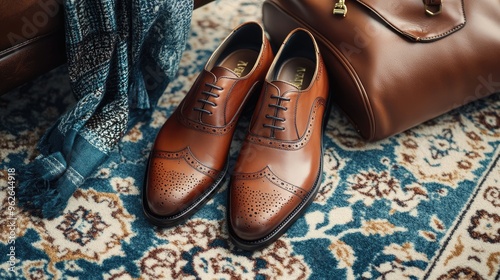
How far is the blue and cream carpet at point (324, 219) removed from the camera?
869 millimetres

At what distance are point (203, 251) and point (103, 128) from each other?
0.32 meters

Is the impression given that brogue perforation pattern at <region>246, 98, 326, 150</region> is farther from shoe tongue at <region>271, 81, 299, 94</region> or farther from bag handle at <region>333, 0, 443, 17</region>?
bag handle at <region>333, 0, 443, 17</region>

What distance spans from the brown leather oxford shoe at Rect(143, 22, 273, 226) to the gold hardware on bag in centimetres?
33

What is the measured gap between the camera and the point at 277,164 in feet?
2.97

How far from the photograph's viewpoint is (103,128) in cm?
99

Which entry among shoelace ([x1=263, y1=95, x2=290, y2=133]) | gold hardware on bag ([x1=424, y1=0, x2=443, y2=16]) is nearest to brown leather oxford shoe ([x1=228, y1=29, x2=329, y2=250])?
shoelace ([x1=263, y1=95, x2=290, y2=133])

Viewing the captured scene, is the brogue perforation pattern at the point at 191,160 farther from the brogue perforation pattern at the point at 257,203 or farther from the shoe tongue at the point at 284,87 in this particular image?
the shoe tongue at the point at 284,87

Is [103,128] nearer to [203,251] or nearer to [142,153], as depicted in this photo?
[142,153]

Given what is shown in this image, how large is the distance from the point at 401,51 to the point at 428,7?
0.10 meters

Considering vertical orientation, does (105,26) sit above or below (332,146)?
above

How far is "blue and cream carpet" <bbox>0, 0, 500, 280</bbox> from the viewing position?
2.85 ft

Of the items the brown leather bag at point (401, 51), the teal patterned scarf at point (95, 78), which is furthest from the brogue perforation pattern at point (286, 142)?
the teal patterned scarf at point (95, 78)

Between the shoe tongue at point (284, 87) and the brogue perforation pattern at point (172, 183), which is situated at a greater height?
the shoe tongue at point (284, 87)

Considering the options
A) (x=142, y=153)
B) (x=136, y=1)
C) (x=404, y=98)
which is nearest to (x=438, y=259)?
(x=404, y=98)
